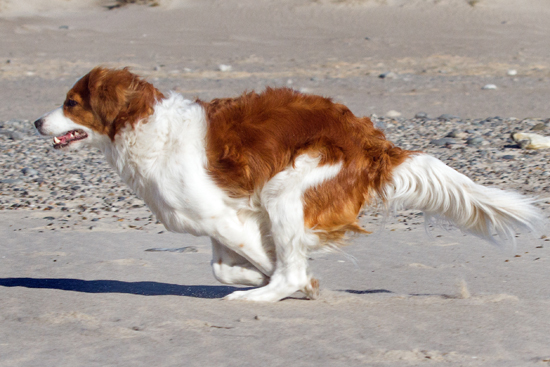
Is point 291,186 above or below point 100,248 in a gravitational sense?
above

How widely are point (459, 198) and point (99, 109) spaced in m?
2.12

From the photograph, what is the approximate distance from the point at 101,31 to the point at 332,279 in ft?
71.3

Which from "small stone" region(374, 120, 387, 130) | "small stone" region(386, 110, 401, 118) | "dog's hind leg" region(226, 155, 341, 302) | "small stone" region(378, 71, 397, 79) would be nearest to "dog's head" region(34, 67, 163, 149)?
"dog's hind leg" region(226, 155, 341, 302)

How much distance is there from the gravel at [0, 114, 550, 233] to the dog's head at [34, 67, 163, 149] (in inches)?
81.5

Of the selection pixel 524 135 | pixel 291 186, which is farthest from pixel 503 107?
pixel 291 186

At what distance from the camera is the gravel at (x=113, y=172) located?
6523 millimetres

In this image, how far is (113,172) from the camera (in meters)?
8.05

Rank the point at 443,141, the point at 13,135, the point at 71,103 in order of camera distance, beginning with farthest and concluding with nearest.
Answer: the point at 13,135
the point at 443,141
the point at 71,103

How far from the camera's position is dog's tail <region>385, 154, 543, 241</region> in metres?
3.88

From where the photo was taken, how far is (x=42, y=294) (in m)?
4.17

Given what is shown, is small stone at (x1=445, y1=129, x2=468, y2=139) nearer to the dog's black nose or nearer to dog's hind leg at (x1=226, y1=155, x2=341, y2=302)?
dog's hind leg at (x1=226, y1=155, x2=341, y2=302)

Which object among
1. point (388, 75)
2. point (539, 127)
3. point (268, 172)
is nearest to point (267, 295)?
point (268, 172)

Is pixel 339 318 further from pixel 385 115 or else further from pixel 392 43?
pixel 392 43

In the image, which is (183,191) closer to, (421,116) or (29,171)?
(29,171)
